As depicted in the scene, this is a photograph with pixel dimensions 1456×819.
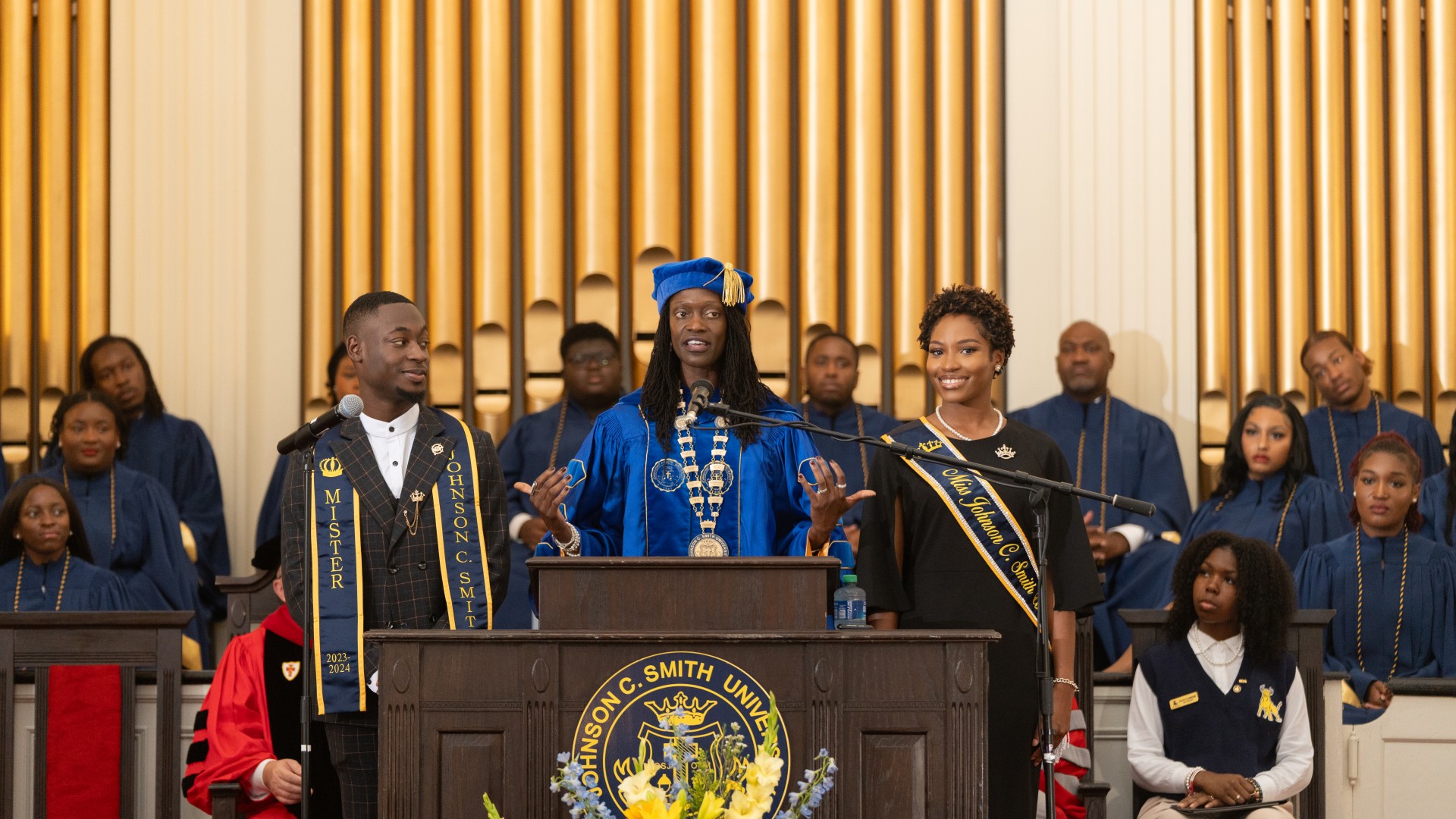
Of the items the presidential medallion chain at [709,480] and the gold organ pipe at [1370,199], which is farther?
the gold organ pipe at [1370,199]

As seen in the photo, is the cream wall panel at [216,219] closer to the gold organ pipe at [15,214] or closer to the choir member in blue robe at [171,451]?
the choir member in blue robe at [171,451]

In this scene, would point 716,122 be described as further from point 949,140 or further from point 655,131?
point 949,140

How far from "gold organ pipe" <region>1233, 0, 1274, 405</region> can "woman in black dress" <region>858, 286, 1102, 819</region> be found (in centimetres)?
384

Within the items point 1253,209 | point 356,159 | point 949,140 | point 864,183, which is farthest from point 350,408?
point 1253,209

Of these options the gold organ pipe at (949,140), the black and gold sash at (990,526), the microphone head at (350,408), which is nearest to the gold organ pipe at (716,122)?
the gold organ pipe at (949,140)

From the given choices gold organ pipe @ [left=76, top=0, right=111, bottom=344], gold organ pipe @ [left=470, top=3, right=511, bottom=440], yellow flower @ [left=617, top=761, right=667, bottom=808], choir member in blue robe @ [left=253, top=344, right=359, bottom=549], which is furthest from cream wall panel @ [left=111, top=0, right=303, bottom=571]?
yellow flower @ [left=617, top=761, right=667, bottom=808]

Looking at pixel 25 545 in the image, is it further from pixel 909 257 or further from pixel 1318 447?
pixel 1318 447

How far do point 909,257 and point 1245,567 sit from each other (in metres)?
3.04

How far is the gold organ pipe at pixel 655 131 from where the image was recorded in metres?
8.03

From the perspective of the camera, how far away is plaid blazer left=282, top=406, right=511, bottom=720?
4.12m

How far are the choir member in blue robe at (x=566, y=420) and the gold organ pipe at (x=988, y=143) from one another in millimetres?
1745

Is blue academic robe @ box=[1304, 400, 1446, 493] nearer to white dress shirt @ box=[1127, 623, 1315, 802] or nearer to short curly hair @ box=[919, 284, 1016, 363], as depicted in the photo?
white dress shirt @ box=[1127, 623, 1315, 802]

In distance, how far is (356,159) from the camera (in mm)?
8016

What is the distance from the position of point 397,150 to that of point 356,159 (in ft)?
0.62
